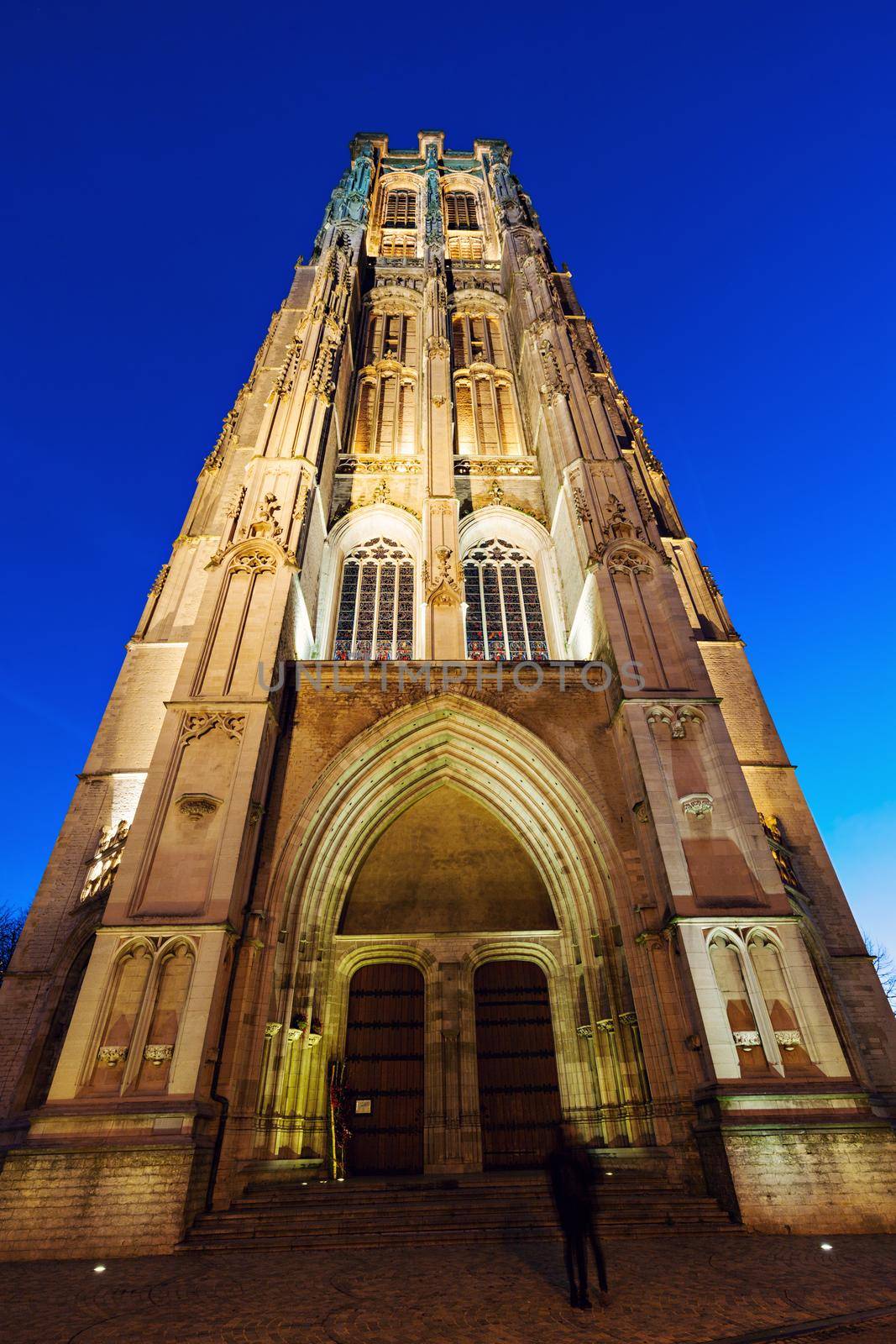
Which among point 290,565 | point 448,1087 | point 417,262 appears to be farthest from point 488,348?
point 448,1087

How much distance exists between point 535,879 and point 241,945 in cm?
488

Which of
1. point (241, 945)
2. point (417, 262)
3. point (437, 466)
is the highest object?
point (417, 262)

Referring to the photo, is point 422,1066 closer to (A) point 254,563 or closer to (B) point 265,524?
(A) point 254,563

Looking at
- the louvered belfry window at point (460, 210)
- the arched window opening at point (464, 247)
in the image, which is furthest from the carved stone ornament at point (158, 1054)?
the louvered belfry window at point (460, 210)

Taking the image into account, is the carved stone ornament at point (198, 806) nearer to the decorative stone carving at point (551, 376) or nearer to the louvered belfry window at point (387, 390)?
the louvered belfry window at point (387, 390)

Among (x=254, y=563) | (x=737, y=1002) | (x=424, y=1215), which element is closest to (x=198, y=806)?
(x=254, y=563)

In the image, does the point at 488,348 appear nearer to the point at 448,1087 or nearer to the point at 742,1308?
the point at 448,1087

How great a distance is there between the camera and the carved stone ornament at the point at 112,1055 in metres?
7.20

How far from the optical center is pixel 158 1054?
724 cm

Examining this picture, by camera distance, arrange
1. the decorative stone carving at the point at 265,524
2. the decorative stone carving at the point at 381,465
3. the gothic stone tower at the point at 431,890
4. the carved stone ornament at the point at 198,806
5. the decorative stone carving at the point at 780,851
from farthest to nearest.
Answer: the decorative stone carving at the point at 381,465 → the decorative stone carving at the point at 265,524 → the decorative stone carving at the point at 780,851 → the carved stone ornament at the point at 198,806 → the gothic stone tower at the point at 431,890

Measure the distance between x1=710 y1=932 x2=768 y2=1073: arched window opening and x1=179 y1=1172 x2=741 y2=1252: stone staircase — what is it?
4.65ft

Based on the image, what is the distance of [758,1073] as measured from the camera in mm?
7258

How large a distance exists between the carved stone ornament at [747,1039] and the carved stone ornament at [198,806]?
6842 millimetres

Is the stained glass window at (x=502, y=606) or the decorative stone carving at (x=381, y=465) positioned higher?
the decorative stone carving at (x=381, y=465)
